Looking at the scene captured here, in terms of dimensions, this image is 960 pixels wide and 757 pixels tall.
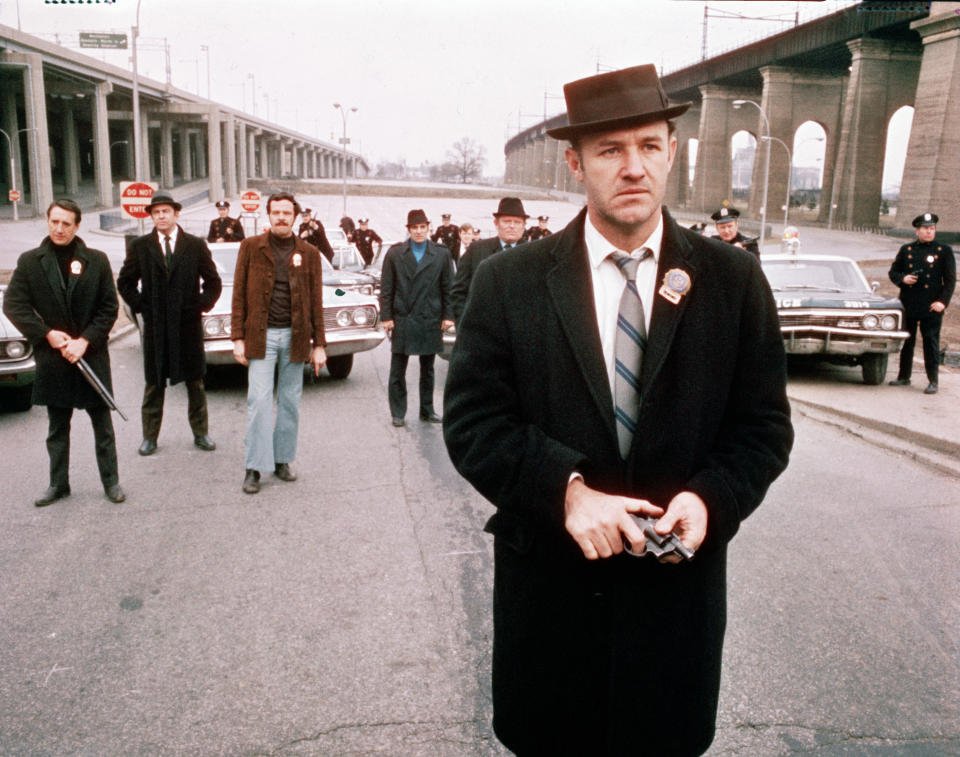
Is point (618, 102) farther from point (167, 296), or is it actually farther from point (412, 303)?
point (412, 303)

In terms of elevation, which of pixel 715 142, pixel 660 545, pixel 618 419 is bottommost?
pixel 660 545

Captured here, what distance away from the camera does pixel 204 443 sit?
744cm

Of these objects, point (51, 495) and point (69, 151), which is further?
point (69, 151)

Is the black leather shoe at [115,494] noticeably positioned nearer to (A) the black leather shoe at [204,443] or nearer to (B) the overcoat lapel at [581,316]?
(A) the black leather shoe at [204,443]

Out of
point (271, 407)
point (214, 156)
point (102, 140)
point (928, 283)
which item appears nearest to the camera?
point (271, 407)

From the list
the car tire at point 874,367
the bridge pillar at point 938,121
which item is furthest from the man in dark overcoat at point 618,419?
the bridge pillar at point 938,121

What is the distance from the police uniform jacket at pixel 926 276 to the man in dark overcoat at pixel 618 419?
9.09 meters

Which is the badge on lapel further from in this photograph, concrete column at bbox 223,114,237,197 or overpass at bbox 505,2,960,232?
concrete column at bbox 223,114,237,197

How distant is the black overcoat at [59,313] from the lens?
5.80 meters

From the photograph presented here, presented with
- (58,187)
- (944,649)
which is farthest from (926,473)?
(58,187)

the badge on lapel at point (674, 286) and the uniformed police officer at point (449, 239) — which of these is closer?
the badge on lapel at point (674, 286)

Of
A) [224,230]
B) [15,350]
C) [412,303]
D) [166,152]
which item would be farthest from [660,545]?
[166,152]

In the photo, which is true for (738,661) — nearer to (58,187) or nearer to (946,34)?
(946,34)

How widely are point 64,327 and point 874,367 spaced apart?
357 inches
